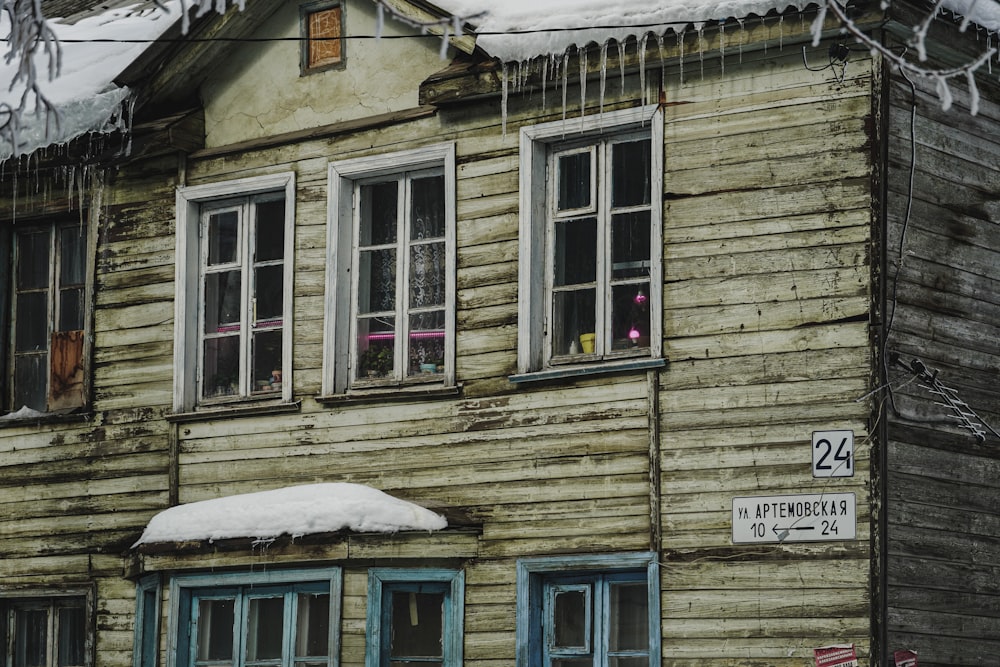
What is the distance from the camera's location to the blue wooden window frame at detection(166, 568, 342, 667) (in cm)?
1239

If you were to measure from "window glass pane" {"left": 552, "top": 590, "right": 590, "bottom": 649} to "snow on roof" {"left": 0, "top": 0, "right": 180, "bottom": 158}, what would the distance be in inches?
198

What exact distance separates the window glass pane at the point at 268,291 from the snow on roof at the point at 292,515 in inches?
58.1

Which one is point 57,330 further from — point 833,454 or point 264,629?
point 833,454

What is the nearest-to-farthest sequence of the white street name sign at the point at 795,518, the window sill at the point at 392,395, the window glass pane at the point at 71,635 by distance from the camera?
the white street name sign at the point at 795,518, the window sill at the point at 392,395, the window glass pane at the point at 71,635

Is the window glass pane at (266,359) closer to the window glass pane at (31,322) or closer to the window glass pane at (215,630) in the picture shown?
the window glass pane at (215,630)

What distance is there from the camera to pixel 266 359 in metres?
13.5

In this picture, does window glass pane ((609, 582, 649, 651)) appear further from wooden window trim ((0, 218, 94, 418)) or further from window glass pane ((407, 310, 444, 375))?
wooden window trim ((0, 218, 94, 418))

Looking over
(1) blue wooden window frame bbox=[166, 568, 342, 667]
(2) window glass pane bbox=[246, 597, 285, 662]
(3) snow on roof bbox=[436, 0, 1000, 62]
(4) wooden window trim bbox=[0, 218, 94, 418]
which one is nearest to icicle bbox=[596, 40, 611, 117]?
(3) snow on roof bbox=[436, 0, 1000, 62]

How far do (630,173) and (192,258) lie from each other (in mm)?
3806

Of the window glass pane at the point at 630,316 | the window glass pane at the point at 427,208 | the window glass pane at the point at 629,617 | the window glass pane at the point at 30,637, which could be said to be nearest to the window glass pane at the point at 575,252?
the window glass pane at the point at 630,316

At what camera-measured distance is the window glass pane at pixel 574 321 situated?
39.4ft

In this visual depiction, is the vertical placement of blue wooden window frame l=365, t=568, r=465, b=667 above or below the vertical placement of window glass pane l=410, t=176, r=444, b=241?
below

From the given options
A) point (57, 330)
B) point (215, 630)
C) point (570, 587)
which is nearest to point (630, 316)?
point (570, 587)

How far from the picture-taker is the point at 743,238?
1129 centimetres
